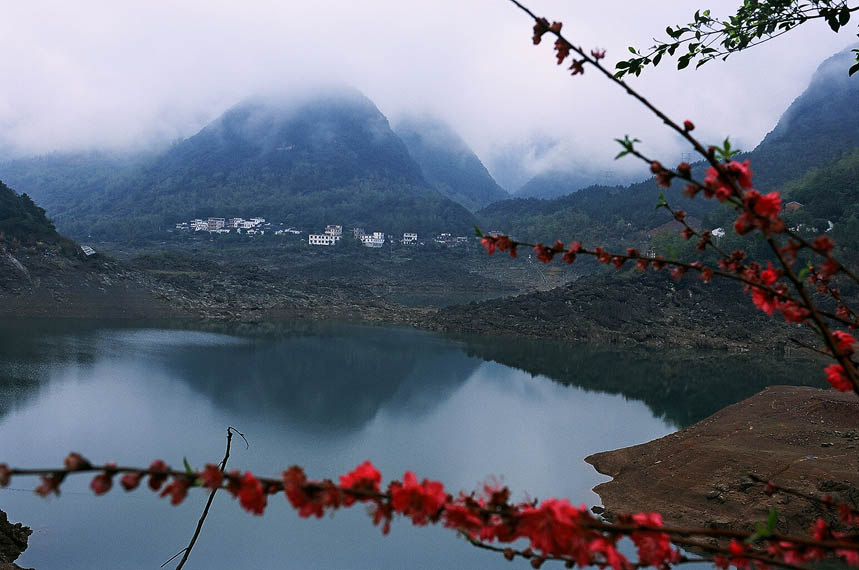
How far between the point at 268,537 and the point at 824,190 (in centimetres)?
2917

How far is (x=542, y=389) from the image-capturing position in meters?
16.6

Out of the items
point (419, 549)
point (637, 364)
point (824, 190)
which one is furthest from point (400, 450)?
point (824, 190)

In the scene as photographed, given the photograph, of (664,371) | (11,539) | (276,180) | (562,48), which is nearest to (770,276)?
(562,48)

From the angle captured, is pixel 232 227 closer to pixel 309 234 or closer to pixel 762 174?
pixel 309 234

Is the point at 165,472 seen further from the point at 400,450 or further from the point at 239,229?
the point at 239,229

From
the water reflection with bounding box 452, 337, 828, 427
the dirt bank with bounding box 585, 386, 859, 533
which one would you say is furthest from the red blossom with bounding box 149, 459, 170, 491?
the water reflection with bounding box 452, 337, 828, 427

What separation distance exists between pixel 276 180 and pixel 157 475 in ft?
232

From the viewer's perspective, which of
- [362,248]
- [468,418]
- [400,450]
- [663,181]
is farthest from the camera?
[362,248]

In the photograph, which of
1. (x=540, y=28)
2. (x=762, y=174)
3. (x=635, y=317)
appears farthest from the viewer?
(x=762, y=174)

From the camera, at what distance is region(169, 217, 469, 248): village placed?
5141cm

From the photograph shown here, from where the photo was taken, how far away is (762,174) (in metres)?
46.2

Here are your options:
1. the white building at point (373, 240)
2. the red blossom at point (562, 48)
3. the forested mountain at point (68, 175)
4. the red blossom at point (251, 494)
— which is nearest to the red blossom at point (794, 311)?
the red blossom at point (562, 48)

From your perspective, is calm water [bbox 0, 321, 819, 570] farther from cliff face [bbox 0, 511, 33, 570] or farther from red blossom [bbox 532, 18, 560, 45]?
red blossom [bbox 532, 18, 560, 45]

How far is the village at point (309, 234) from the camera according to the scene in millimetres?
51406
